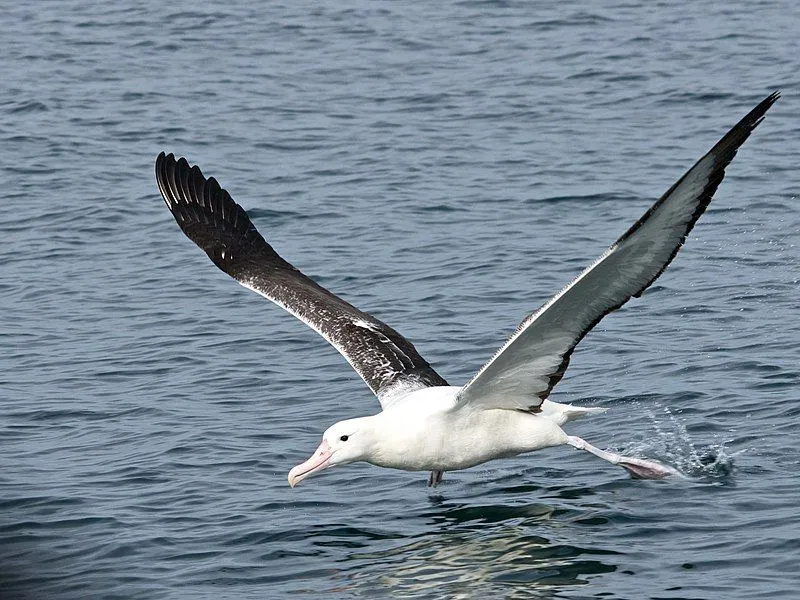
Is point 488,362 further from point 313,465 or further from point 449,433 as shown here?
point 313,465

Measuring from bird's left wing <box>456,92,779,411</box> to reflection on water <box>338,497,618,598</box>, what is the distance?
0.86 meters

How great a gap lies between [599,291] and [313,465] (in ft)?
7.76

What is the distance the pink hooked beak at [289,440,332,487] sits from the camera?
1049cm

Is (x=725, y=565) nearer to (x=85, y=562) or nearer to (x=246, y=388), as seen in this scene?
(x=85, y=562)

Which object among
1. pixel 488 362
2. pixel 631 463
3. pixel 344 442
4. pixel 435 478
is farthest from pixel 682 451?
pixel 344 442

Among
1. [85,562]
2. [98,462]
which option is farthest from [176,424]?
[85,562]

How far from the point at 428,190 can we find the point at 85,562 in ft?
34.7

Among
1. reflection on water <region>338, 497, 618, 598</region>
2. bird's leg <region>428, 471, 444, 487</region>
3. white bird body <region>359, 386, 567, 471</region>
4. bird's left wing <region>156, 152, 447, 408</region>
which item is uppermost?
bird's left wing <region>156, 152, 447, 408</region>

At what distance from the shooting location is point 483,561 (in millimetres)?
10094

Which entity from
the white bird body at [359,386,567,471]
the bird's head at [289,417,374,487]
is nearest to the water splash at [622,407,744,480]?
the white bird body at [359,386,567,471]

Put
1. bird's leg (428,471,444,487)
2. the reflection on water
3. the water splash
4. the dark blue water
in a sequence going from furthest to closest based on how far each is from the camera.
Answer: bird's leg (428,471,444,487) < the water splash < the dark blue water < the reflection on water

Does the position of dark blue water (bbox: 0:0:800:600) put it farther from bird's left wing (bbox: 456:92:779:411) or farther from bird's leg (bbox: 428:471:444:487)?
bird's left wing (bbox: 456:92:779:411)

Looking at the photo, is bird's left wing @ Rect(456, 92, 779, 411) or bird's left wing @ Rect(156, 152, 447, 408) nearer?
bird's left wing @ Rect(456, 92, 779, 411)

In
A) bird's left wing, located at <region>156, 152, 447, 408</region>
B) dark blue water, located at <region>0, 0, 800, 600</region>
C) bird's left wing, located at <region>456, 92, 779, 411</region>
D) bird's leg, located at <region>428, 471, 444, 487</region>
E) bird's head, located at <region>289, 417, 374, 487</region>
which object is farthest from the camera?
bird's left wing, located at <region>156, 152, 447, 408</region>
